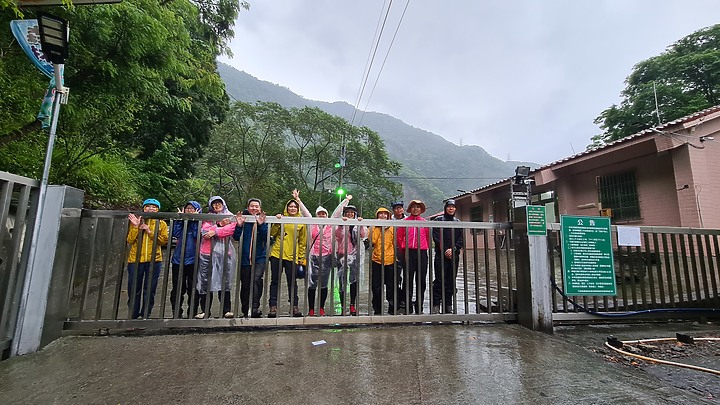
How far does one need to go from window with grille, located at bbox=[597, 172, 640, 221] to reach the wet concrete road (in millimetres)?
8579

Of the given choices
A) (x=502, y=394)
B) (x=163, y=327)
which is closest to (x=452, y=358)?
(x=502, y=394)

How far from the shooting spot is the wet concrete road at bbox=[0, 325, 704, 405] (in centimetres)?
217

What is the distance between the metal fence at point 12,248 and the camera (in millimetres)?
2488

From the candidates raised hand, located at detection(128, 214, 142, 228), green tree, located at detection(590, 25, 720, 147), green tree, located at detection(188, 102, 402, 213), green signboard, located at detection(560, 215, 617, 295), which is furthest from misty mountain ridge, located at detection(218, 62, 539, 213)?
raised hand, located at detection(128, 214, 142, 228)

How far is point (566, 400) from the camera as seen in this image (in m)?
2.19

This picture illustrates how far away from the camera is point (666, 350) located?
318 cm

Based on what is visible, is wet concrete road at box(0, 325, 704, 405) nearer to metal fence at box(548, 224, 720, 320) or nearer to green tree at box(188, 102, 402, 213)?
metal fence at box(548, 224, 720, 320)

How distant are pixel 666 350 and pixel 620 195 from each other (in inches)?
332

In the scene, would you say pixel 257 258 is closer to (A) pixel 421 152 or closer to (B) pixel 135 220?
(B) pixel 135 220

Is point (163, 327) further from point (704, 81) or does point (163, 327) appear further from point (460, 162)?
point (460, 162)

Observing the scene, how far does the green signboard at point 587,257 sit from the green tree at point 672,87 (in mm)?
17562

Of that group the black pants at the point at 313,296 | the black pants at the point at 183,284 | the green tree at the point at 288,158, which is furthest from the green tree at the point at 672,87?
the black pants at the point at 183,284

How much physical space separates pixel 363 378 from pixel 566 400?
1.39 m

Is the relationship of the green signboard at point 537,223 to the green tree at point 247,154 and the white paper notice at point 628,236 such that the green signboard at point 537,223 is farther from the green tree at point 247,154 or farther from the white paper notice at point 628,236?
the green tree at point 247,154
